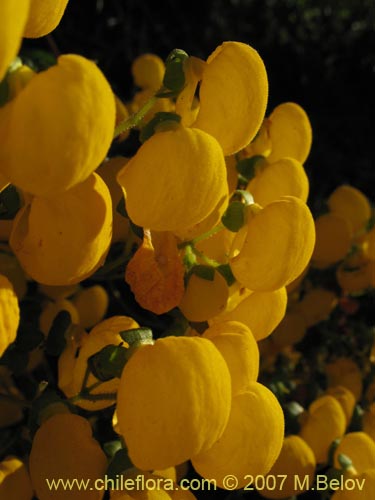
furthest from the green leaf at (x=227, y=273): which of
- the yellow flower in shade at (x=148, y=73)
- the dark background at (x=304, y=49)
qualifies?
the dark background at (x=304, y=49)

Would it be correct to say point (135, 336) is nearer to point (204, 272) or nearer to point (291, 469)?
point (204, 272)

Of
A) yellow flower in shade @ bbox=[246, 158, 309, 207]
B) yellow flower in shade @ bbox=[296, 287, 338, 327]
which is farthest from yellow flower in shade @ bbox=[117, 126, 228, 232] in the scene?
yellow flower in shade @ bbox=[296, 287, 338, 327]

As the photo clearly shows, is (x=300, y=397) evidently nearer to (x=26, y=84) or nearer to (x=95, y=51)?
(x=26, y=84)

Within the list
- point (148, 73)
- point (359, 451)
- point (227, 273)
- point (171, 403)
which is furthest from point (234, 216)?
point (148, 73)

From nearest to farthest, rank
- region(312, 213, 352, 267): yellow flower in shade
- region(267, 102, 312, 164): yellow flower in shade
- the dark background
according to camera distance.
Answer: region(267, 102, 312, 164): yellow flower in shade, region(312, 213, 352, 267): yellow flower in shade, the dark background

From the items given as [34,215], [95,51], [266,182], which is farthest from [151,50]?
[34,215]

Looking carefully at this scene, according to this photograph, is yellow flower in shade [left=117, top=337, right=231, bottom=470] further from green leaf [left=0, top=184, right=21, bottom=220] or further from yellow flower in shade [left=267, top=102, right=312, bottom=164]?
yellow flower in shade [left=267, top=102, right=312, bottom=164]
